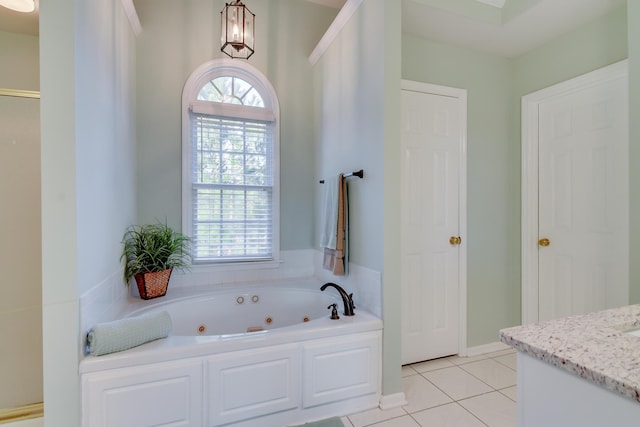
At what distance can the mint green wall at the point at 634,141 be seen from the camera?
1.71 m

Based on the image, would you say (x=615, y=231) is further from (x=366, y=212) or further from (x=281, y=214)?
(x=281, y=214)

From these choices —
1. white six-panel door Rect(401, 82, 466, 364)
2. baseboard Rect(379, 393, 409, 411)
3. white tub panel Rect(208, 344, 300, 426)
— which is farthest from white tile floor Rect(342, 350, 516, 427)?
white tub panel Rect(208, 344, 300, 426)

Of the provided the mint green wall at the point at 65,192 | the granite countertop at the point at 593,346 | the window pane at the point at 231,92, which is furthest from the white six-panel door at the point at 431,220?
the mint green wall at the point at 65,192

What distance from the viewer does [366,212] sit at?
2.26 meters

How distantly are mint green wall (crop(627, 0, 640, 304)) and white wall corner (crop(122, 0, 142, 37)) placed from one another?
3.19m

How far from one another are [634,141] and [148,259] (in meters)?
3.22

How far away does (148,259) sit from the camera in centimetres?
243

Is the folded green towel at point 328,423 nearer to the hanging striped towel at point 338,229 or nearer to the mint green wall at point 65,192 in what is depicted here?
the hanging striped towel at point 338,229

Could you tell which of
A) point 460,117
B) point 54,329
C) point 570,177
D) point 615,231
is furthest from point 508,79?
point 54,329

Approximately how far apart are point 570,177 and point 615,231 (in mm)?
505

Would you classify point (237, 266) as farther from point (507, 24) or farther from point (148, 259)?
point (507, 24)

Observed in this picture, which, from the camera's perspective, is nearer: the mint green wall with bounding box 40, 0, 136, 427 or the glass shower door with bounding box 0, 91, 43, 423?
the mint green wall with bounding box 40, 0, 136, 427

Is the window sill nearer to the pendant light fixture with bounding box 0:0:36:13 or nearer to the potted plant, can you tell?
the potted plant

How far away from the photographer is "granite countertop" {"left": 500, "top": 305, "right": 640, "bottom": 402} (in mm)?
665
